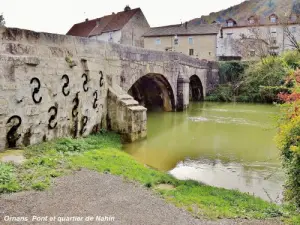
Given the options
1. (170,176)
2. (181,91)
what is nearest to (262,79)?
(181,91)

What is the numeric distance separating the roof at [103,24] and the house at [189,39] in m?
3.52

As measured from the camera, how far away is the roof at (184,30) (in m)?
38.4

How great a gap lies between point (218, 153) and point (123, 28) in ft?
102

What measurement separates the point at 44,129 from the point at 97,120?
2.62 metres

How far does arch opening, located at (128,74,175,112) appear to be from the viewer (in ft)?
61.0

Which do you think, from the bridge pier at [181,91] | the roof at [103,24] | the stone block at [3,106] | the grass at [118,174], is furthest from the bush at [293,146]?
the roof at [103,24]

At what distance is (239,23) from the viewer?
143ft

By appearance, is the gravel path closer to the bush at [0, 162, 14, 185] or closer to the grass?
the grass

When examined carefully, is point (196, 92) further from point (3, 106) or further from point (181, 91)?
point (3, 106)

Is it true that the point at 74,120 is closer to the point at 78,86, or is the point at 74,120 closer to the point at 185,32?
the point at 78,86

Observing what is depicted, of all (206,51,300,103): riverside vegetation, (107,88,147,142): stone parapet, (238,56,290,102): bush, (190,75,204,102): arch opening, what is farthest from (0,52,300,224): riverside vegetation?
(190,75,204,102): arch opening

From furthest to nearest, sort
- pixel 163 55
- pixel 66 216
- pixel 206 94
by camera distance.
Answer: pixel 206 94 → pixel 163 55 → pixel 66 216

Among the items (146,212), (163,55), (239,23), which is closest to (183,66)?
(163,55)

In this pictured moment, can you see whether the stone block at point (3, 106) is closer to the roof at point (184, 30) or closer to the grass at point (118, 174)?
the grass at point (118, 174)
